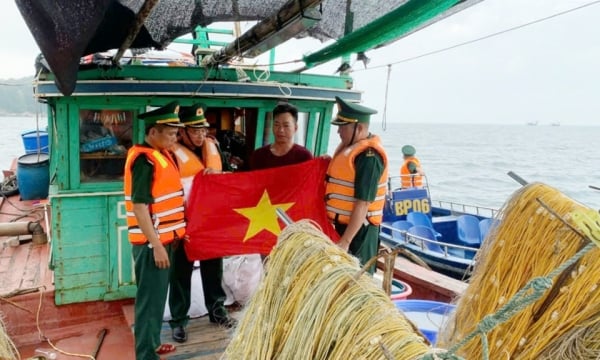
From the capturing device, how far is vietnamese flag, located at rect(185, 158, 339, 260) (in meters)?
4.00

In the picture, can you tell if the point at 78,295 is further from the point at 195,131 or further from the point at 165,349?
the point at 195,131

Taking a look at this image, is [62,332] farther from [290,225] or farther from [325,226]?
[290,225]

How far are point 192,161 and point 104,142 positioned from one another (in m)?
1.14

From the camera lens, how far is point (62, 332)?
4.50 meters

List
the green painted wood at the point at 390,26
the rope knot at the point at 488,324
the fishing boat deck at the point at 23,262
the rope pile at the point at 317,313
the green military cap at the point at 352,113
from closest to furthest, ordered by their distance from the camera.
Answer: the rope knot at the point at 488,324
the rope pile at the point at 317,313
the green painted wood at the point at 390,26
the green military cap at the point at 352,113
the fishing boat deck at the point at 23,262

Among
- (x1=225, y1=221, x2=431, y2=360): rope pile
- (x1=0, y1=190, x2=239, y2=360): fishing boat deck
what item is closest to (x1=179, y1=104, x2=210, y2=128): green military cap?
(x1=0, y1=190, x2=239, y2=360): fishing boat deck

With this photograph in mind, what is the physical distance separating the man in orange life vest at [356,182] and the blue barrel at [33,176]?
A: 675cm

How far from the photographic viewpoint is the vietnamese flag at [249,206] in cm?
400

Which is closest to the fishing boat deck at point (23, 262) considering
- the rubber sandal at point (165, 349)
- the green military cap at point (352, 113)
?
the rubber sandal at point (165, 349)

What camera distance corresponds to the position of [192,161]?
3930mm

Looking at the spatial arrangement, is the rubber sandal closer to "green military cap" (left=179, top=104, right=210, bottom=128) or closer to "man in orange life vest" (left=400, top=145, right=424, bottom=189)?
"green military cap" (left=179, top=104, right=210, bottom=128)

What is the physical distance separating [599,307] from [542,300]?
19 centimetres

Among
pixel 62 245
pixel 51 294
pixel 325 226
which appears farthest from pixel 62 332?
pixel 325 226

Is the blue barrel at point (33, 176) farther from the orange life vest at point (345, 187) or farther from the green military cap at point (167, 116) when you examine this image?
the orange life vest at point (345, 187)
